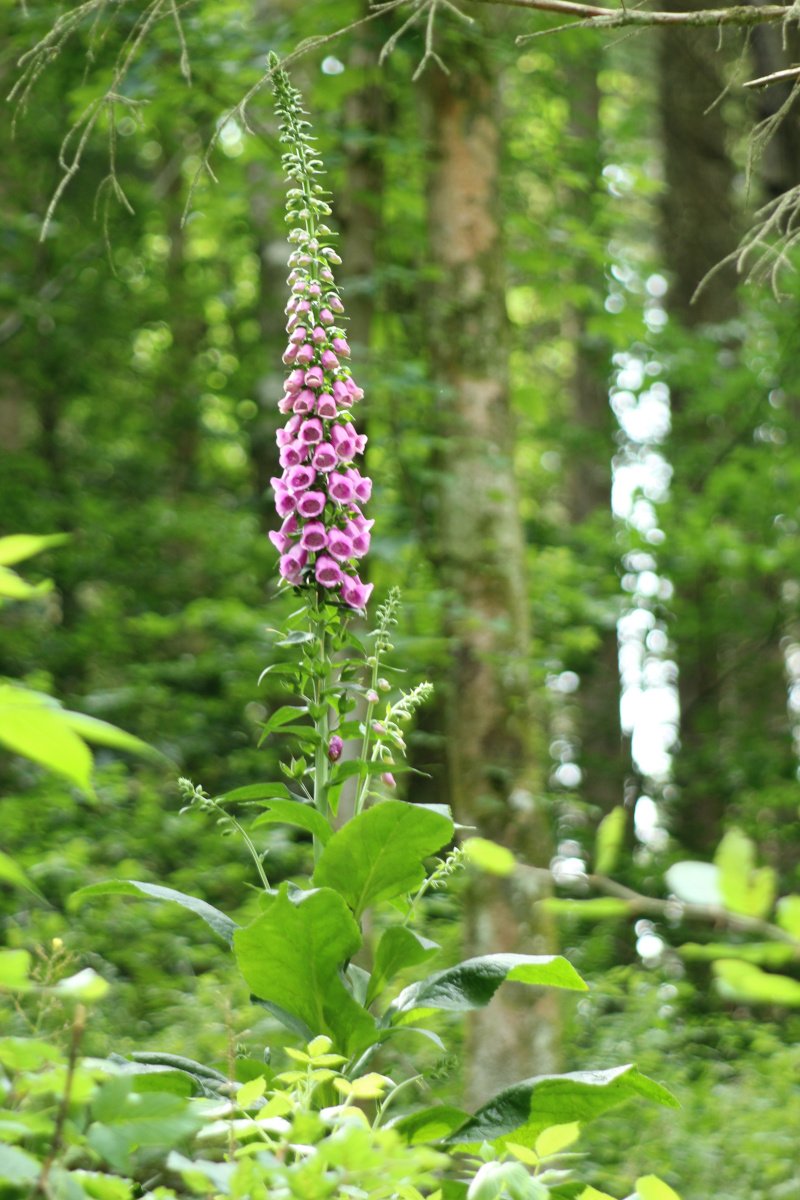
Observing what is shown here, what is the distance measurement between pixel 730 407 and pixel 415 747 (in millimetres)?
3945

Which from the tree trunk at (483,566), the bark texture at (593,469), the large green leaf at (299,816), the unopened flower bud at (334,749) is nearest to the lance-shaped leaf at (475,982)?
the large green leaf at (299,816)

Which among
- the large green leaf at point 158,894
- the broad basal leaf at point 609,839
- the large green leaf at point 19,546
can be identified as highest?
the large green leaf at point 19,546

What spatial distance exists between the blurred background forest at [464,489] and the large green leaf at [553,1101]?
1.61 meters

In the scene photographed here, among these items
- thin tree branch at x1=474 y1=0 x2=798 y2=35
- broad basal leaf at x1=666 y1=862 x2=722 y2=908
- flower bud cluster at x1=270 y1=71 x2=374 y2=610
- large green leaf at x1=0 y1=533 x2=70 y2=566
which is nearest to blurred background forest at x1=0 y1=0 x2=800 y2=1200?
flower bud cluster at x1=270 y1=71 x2=374 y2=610

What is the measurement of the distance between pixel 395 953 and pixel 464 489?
14.3ft

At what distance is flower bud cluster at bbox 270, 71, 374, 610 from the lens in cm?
240

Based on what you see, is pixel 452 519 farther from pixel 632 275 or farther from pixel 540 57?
pixel 540 57

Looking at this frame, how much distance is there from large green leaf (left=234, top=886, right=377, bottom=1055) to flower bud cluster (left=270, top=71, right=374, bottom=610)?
22.8 inches

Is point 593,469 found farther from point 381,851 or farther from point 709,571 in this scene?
point 381,851

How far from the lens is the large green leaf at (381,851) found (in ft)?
7.11

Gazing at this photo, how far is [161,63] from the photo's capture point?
738cm

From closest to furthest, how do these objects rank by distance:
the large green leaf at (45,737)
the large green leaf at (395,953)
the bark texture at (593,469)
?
the large green leaf at (45,737), the large green leaf at (395,953), the bark texture at (593,469)

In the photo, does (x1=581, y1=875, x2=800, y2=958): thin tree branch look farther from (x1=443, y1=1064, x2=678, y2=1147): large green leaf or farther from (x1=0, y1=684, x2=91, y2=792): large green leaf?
(x1=443, y1=1064, x2=678, y2=1147): large green leaf

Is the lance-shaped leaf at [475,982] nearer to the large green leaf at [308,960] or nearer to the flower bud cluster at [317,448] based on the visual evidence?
the large green leaf at [308,960]
